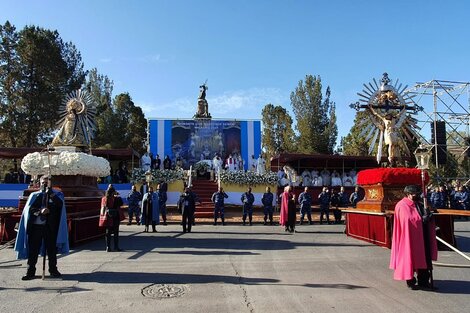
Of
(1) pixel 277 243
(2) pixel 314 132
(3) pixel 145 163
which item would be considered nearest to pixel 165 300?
(1) pixel 277 243

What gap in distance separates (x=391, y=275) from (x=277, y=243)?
506cm

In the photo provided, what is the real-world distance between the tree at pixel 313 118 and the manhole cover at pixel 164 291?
37.6m

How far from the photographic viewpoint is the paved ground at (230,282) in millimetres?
5652

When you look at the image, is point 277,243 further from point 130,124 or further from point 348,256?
point 130,124

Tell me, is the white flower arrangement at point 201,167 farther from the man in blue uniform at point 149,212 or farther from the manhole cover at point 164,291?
the manhole cover at point 164,291

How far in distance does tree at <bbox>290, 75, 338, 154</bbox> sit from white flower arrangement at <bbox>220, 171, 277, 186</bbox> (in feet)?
61.9

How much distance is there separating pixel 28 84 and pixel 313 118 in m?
27.8

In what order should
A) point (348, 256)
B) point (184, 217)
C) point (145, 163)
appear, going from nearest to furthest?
point (348, 256)
point (184, 217)
point (145, 163)

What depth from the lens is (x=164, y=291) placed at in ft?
21.2

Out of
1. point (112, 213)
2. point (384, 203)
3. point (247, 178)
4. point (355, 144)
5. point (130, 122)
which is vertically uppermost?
point (130, 122)

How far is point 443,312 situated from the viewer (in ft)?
17.4

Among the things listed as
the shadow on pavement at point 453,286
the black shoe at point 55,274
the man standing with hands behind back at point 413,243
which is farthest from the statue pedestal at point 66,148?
the shadow on pavement at point 453,286

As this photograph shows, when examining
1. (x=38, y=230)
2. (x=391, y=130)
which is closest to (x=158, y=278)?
(x=38, y=230)

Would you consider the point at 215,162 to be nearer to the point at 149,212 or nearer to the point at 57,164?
the point at 149,212
